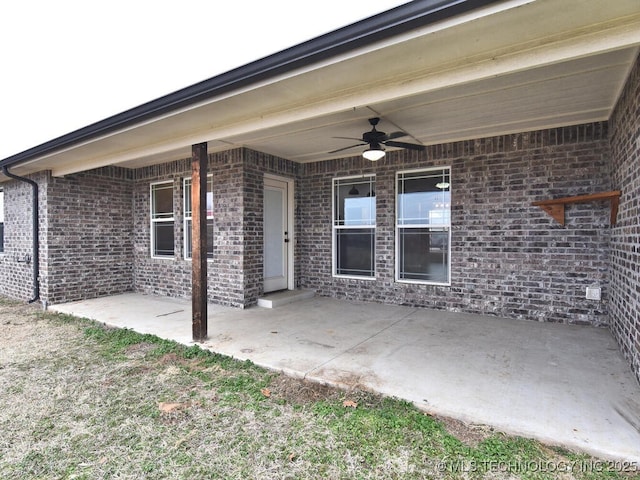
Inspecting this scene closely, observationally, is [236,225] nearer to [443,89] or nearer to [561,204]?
[443,89]

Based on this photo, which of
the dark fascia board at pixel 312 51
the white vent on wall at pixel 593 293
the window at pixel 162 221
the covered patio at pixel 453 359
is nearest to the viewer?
the dark fascia board at pixel 312 51

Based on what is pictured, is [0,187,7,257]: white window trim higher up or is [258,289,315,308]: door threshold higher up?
[0,187,7,257]: white window trim

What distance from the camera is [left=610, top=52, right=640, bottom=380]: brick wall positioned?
10.3ft

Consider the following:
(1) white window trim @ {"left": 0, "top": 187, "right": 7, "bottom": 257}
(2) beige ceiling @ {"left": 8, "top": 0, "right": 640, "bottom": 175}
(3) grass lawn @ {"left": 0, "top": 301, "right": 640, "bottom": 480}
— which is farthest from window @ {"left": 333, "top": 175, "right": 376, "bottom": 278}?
(1) white window trim @ {"left": 0, "top": 187, "right": 7, "bottom": 257}

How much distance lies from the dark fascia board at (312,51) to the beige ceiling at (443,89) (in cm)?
8

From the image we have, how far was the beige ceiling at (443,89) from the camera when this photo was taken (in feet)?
7.11

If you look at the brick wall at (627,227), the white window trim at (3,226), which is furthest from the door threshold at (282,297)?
the white window trim at (3,226)

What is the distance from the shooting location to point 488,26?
2168mm

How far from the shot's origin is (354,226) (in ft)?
22.6

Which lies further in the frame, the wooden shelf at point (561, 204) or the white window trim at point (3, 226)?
the white window trim at point (3, 226)

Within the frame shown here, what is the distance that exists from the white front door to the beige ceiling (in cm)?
111

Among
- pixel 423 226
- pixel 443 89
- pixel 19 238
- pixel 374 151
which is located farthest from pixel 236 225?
pixel 19 238

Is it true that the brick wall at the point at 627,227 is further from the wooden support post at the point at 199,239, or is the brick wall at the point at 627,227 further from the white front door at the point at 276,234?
the white front door at the point at 276,234

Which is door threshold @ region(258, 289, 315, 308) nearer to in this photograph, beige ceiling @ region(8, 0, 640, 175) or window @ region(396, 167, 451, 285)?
window @ region(396, 167, 451, 285)
